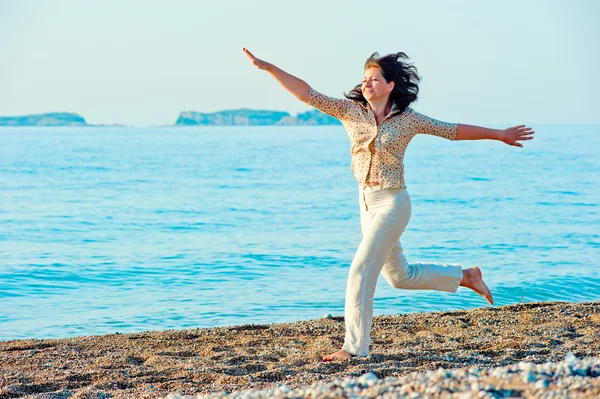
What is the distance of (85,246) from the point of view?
15383mm

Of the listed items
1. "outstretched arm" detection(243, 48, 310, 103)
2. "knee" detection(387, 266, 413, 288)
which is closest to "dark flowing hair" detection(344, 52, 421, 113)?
"outstretched arm" detection(243, 48, 310, 103)

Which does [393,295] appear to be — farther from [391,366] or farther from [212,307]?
[391,366]

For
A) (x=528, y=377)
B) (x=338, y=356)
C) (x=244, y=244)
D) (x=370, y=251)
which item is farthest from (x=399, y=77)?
(x=244, y=244)

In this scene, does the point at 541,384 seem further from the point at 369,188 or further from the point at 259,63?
the point at 259,63

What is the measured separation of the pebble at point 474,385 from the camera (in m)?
3.76

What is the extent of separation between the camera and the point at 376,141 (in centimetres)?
564

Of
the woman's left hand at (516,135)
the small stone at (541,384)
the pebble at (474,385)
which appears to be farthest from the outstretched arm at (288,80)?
the small stone at (541,384)

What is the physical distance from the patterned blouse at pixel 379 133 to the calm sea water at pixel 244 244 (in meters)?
4.16

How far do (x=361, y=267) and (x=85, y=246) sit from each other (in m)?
10.8

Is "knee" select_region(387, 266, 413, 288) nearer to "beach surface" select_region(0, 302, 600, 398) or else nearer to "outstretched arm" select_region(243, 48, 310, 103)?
"beach surface" select_region(0, 302, 600, 398)

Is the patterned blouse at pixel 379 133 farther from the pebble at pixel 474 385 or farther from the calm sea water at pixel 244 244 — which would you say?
the calm sea water at pixel 244 244

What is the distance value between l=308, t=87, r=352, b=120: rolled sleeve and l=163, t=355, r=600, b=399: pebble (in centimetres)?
230

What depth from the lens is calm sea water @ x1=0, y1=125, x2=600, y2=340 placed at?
10266 mm

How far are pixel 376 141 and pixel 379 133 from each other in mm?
64
